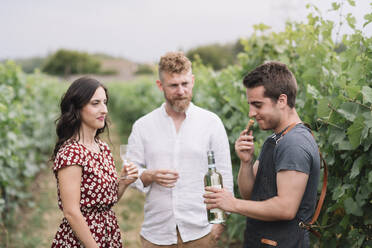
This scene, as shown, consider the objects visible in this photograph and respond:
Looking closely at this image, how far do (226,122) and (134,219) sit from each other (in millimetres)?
3881

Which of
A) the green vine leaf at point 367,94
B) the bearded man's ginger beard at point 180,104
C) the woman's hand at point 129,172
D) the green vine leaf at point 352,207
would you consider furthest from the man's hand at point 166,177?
the green vine leaf at point 367,94

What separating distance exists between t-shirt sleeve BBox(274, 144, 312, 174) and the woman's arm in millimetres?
1313

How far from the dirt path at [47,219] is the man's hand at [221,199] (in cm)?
308

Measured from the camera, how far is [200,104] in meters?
5.75

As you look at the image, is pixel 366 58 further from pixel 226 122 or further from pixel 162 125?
pixel 226 122

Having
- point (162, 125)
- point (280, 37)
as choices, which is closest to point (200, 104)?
point (280, 37)

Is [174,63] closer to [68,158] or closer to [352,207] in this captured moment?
[68,158]

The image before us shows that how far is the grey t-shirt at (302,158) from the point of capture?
7.00 feet

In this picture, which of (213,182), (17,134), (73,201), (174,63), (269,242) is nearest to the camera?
(269,242)

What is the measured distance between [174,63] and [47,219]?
581 centimetres

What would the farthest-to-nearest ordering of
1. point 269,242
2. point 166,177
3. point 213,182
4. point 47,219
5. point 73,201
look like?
1. point 47,219
2. point 166,177
3. point 213,182
4. point 73,201
5. point 269,242

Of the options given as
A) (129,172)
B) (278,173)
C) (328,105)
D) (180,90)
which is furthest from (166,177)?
(328,105)

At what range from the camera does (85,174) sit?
264 cm

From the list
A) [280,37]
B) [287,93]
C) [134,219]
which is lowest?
[134,219]
